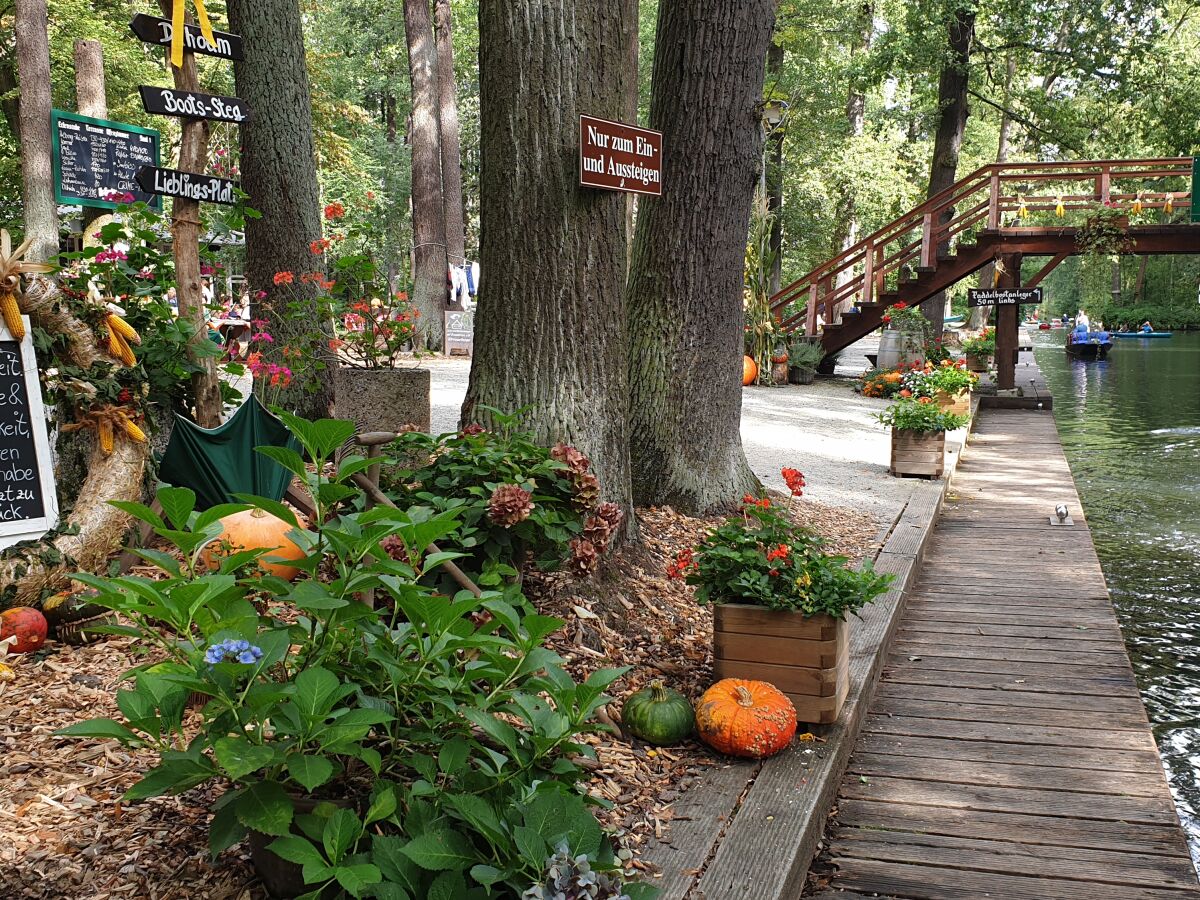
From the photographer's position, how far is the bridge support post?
18.2 meters

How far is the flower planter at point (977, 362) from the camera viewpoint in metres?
22.1

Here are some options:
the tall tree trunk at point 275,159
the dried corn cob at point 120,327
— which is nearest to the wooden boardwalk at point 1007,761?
the dried corn cob at point 120,327

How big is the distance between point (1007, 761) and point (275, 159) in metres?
6.50

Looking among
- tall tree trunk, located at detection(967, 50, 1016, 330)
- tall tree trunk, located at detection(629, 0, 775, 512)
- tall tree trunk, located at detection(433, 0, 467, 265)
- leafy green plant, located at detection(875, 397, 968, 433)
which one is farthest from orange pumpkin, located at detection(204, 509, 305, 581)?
tall tree trunk, located at detection(433, 0, 467, 265)

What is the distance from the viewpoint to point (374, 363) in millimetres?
6750

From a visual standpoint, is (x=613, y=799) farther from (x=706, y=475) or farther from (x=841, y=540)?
(x=841, y=540)

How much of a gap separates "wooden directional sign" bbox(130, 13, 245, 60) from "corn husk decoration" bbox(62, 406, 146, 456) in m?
1.55

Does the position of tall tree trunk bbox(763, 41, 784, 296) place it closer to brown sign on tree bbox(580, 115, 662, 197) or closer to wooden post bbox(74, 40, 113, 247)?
wooden post bbox(74, 40, 113, 247)

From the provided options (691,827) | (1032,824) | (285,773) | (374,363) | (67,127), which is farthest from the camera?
(67,127)

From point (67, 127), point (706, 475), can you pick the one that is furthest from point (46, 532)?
point (67, 127)

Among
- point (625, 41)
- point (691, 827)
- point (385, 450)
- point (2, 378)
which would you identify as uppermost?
point (625, 41)

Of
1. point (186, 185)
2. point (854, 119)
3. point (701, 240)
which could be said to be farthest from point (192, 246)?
point (854, 119)

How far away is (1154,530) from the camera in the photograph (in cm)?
985

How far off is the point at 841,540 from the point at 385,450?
12.2 ft
